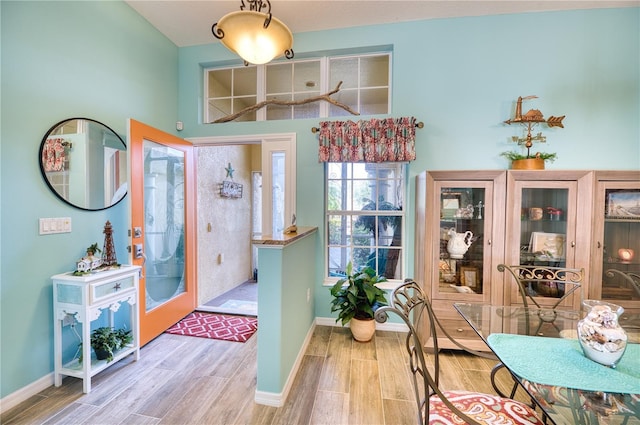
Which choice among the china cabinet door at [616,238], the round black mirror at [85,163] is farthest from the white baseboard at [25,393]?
the china cabinet door at [616,238]

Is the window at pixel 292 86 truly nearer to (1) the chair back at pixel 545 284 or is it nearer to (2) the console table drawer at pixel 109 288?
(2) the console table drawer at pixel 109 288

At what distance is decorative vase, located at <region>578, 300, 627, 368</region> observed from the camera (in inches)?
39.9

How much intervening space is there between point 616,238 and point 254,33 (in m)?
3.31

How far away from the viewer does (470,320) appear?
149cm

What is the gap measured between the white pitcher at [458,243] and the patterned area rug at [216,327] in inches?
83.3

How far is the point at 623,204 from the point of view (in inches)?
88.3

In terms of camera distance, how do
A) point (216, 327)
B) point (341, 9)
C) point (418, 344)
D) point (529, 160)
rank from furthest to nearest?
point (216, 327), point (341, 9), point (529, 160), point (418, 344)

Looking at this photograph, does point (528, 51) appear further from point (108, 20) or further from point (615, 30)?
point (108, 20)

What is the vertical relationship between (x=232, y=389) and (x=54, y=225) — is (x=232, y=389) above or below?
below

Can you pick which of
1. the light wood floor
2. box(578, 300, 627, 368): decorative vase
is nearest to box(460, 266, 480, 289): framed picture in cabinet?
the light wood floor

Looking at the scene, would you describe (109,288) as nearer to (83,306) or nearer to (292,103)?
(83,306)

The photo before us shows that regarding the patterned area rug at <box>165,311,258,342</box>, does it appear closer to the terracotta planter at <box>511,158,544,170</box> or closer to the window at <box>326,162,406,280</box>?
the window at <box>326,162,406,280</box>

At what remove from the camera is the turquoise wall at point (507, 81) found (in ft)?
8.06

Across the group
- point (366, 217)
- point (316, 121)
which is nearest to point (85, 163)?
point (316, 121)
